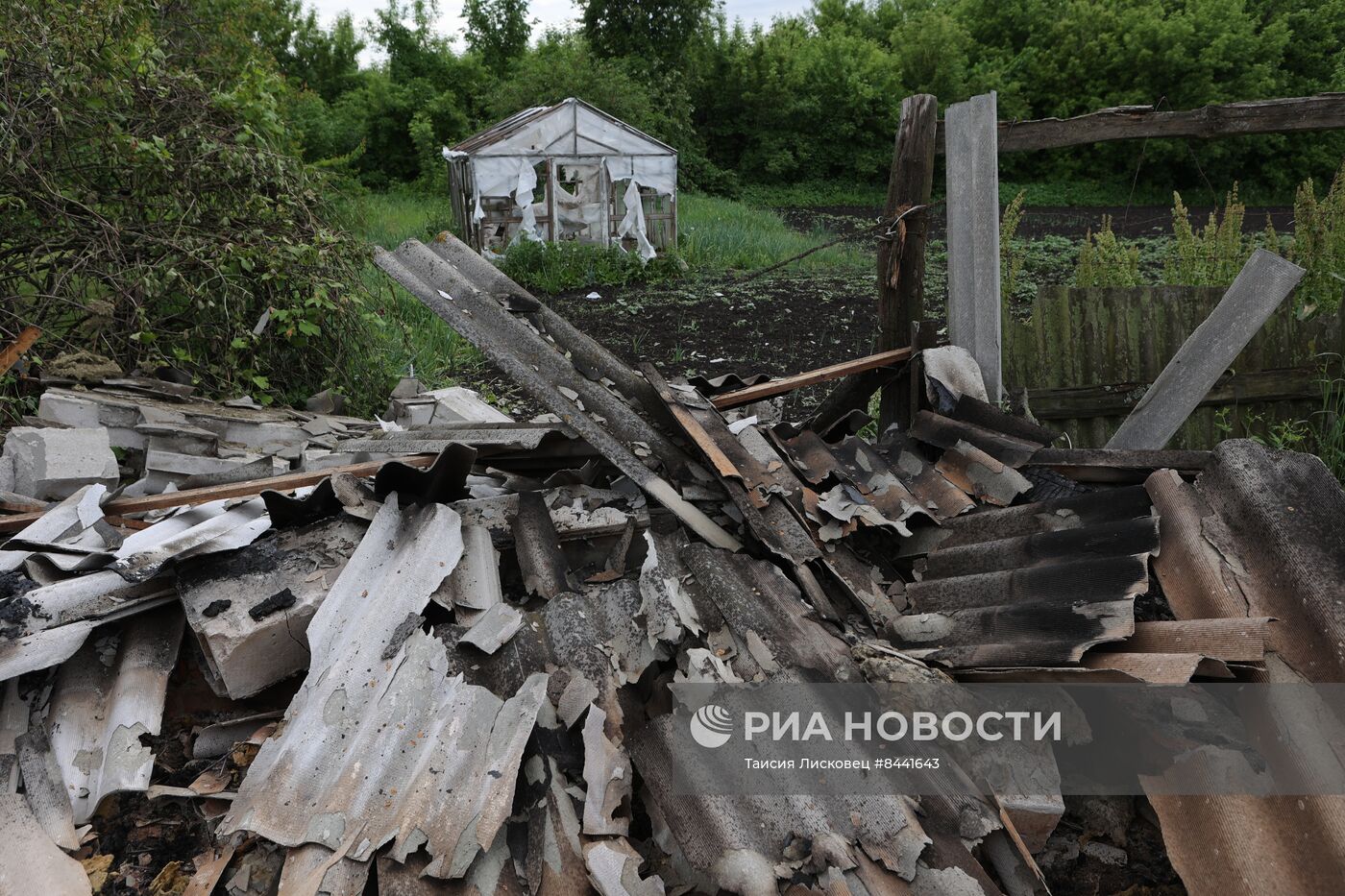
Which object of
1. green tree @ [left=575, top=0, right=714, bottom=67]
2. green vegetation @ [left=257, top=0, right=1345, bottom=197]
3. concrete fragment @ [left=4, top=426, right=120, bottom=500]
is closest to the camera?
concrete fragment @ [left=4, top=426, right=120, bottom=500]

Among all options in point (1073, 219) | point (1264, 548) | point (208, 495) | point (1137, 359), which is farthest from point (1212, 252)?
point (1073, 219)

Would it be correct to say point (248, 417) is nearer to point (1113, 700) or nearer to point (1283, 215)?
point (1113, 700)

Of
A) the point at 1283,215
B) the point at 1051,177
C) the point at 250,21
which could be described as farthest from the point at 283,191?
the point at 1051,177

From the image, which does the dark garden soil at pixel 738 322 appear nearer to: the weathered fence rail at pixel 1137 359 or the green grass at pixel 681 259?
the green grass at pixel 681 259

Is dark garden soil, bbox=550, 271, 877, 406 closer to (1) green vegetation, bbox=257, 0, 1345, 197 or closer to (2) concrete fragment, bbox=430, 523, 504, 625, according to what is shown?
(2) concrete fragment, bbox=430, 523, 504, 625

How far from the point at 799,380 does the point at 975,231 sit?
1058 mm

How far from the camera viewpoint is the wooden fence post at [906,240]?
3760 millimetres

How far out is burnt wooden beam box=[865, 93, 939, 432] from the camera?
12.3 feet

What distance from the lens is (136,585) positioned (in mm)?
2553

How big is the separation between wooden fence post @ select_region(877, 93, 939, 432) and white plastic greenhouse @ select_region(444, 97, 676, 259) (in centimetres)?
992

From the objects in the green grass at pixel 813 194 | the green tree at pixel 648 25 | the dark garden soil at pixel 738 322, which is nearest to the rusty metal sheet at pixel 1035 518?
the dark garden soil at pixel 738 322

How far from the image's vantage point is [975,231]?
374 centimetres

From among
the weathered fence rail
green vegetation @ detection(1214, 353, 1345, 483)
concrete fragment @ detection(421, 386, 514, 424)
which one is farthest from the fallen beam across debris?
green vegetation @ detection(1214, 353, 1345, 483)

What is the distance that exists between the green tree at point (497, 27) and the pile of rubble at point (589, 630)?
3456cm
